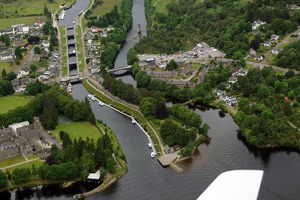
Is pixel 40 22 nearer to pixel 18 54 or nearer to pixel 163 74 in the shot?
pixel 18 54

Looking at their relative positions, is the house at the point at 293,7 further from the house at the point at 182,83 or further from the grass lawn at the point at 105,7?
the grass lawn at the point at 105,7

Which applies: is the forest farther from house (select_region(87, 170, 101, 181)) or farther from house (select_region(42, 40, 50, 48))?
house (select_region(87, 170, 101, 181))

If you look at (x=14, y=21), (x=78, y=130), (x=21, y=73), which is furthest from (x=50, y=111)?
(x=14, y=21)

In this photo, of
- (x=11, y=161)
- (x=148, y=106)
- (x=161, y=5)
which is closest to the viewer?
(x=11, y=161)

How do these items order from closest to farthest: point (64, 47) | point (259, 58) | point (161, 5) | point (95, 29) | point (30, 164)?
1. point (30, 164)
2. point (259, 58)
3. point (64, 47)
4. point (95, 29)
5. point (161, 5)

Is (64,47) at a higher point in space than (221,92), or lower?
higher

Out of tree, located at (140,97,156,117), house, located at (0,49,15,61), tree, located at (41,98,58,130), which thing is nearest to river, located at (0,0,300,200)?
tree, located at (140,97,156,117)
